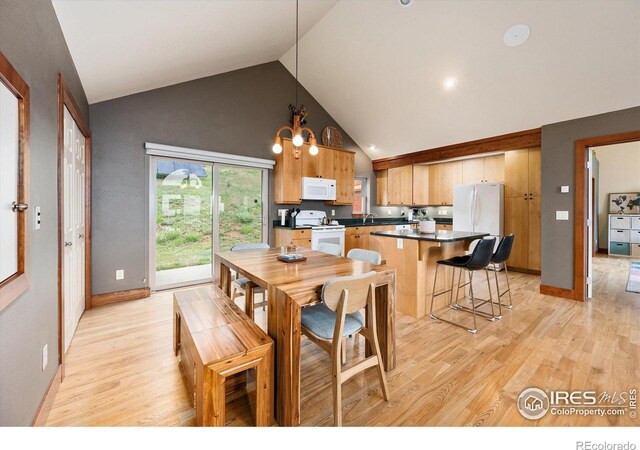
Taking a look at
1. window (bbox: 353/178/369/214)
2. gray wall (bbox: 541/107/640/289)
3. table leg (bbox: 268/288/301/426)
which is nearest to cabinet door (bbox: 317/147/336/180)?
window (bbox: 353/178/369/214)

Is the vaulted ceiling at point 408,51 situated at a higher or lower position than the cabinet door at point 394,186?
higher

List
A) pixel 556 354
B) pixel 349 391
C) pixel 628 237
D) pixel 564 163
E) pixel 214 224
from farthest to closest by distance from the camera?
pixel 628 237 < pixel 214 224 < pixel 564 163 < pixel 556 354 < pixel 349 391

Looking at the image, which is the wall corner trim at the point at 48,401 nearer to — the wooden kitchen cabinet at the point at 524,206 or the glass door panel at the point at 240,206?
the glass door panel at the point at 240,206

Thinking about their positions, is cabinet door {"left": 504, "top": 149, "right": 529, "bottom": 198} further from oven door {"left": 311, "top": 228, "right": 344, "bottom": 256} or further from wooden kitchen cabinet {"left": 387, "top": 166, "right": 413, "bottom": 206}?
oven door {"left": 311, "top": 228, "right": 344, "bottom": 256}

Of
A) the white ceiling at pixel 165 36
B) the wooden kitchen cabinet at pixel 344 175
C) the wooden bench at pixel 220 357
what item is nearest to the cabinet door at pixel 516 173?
the wooden kitchen cabinet at pixel 344 175

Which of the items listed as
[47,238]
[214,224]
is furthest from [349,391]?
[214,224]

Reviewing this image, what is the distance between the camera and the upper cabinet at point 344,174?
5426mm

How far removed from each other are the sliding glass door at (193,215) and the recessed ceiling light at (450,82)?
125 inches

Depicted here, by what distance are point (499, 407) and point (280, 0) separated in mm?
3902

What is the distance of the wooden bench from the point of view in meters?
1.28

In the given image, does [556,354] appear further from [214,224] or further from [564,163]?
[214,224]

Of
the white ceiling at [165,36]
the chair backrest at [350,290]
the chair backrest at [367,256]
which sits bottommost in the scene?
the chair backrest at [350,290]

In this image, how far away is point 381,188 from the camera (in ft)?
21.4

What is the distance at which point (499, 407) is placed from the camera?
5.31 ft
